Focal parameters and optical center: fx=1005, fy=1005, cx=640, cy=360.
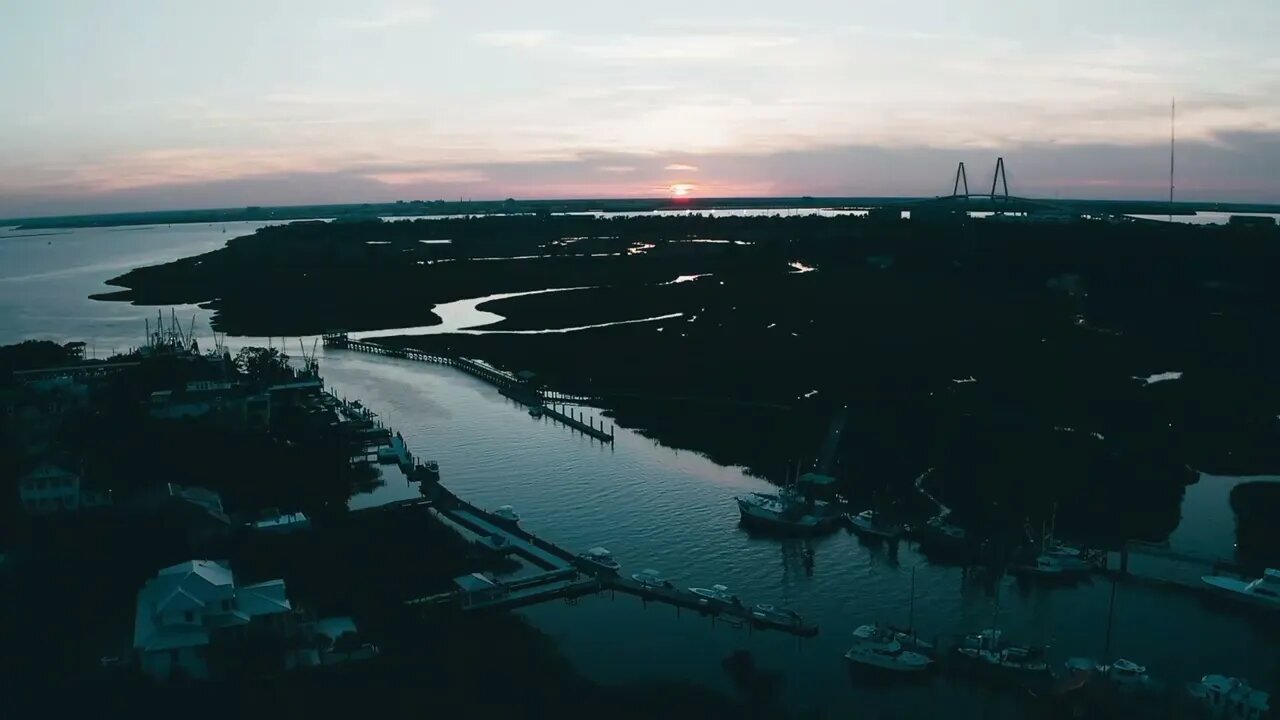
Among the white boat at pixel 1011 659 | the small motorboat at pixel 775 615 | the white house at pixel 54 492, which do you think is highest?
the white house at pixel 54 492

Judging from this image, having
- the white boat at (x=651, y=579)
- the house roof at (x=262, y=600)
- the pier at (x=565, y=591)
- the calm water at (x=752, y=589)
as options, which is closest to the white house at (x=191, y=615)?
the house roof at (x=262, y=600)

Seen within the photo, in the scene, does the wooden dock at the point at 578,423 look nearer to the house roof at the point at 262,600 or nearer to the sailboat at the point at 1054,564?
the sailboat at the point at 1054,564

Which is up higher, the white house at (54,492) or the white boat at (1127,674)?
the white house at (54,492)

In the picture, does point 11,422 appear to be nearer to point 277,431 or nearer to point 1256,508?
point 277,431

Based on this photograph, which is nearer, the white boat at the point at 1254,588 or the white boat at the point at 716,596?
the white boat at the point at 1254,588

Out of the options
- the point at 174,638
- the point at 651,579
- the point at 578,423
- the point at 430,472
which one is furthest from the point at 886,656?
the point at 578,423

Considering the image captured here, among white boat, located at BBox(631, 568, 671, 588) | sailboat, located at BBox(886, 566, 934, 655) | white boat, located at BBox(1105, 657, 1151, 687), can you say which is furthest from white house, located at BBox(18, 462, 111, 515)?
white boat, located at BBox(1105, 657, 1151, 687)

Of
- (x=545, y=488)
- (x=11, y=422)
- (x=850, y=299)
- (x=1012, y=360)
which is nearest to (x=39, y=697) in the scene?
(x=545, y=488)
